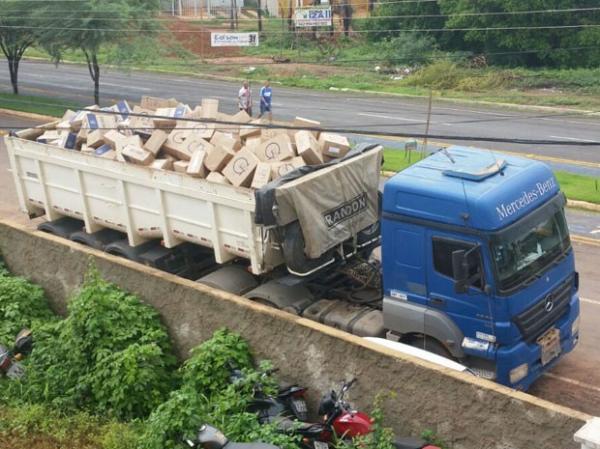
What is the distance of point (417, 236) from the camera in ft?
28.7

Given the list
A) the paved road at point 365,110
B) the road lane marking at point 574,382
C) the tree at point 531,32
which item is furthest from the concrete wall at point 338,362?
the tree at point 531,32

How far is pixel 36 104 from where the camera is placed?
100ft

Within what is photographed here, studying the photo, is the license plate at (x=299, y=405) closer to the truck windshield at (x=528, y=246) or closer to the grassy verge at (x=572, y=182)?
the truck windshield at (x=528, y=246)

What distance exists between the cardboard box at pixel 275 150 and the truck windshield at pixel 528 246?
353 centimetres

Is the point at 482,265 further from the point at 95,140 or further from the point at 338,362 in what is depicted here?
the point at 95,140

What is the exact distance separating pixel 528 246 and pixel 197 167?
4531mm

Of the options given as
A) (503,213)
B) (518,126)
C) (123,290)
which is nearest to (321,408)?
(503,213)

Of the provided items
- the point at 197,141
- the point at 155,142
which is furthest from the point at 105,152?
the point at 197,141

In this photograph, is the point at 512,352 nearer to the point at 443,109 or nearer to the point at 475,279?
the point at 475,279

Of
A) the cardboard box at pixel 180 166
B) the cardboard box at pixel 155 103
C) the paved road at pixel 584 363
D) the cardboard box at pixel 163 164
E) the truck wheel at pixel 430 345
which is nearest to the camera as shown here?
the truck wheel at pixel 430 345

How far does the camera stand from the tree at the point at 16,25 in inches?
1072

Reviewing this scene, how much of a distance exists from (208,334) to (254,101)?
2480cm

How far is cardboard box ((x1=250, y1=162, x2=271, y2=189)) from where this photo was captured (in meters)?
10.0

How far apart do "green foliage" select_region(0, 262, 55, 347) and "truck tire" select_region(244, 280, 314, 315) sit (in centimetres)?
306
